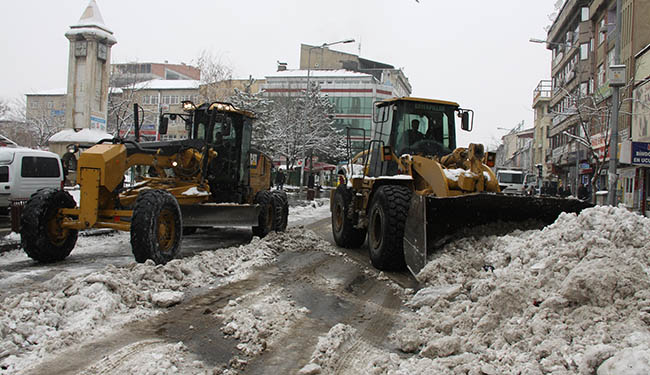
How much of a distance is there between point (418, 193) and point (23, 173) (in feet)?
40.0

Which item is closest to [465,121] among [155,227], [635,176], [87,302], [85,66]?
[155,227]

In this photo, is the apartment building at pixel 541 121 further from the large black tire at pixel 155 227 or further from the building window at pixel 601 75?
the large black tire at pixel 155 227

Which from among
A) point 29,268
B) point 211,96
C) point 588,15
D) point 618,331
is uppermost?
point 588,15

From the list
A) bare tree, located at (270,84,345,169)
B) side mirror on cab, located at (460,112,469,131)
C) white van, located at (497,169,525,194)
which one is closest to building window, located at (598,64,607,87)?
white van, located at (497,169,525,194)

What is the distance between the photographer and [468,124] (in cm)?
937

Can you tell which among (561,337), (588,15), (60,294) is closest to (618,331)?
(561,337)

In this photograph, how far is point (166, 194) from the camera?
24.3 ft

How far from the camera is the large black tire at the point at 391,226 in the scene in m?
7.40

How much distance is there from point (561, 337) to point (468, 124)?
6.10 m

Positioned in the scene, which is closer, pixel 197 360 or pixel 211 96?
pixel 197 360

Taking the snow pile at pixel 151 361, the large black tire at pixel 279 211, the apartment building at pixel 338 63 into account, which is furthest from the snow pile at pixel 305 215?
the apartment building at pixel 338 63

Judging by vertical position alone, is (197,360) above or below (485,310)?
below

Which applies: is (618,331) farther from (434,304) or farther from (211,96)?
(211,96)

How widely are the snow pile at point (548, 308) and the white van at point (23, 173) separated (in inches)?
509
